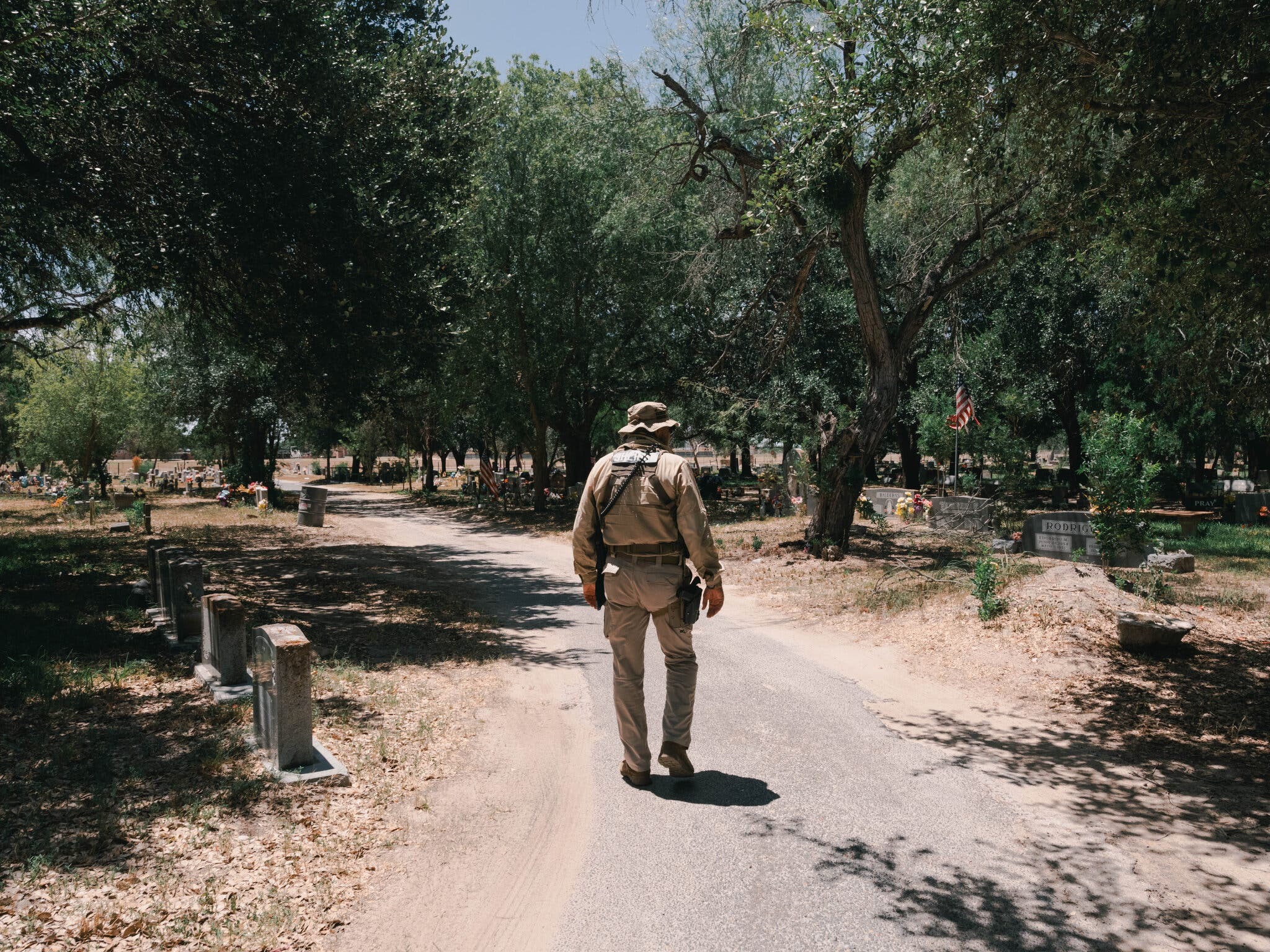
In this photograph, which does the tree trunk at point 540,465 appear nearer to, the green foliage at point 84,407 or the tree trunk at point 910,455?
the tree trunk at point 910,455

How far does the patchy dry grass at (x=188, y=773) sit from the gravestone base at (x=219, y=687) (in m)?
0.08

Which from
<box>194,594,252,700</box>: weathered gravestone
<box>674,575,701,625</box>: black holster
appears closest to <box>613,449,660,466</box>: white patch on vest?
<box>674,575,701,625</box>: black holster

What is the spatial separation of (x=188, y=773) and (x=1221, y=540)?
2136cm

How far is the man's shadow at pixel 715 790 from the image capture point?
495cm

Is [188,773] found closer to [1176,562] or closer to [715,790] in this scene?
[715,790]

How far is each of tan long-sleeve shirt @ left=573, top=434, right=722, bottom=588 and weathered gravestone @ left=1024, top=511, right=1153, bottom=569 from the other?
454 inches

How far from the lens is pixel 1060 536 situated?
1524 cm

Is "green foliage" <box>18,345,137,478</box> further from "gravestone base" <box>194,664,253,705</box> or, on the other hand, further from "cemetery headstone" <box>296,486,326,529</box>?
"gravestone base" <box>194,664,253,705</box>

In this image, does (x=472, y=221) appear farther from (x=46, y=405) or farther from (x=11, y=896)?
(x=46, y=405)

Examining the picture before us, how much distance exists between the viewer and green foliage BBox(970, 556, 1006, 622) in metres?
9.28

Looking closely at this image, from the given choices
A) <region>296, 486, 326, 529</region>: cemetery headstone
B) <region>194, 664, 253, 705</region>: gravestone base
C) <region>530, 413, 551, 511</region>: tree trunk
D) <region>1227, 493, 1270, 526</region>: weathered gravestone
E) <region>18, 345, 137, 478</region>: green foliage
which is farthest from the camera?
<region>18, 345, 137, 478</region>: green foliage

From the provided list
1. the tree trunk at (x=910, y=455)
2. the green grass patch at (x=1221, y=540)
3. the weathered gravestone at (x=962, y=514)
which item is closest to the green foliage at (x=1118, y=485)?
the green grass patch at (x=1221, y=540)

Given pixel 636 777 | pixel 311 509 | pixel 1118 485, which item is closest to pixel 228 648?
pixel 636 777

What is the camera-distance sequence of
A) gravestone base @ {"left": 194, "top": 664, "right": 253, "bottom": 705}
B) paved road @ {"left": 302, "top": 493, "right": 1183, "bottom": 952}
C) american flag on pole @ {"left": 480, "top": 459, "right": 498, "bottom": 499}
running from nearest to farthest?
paved road @ {"left": 302, "top": 493, "right": 1183, "bottom": 952}
gravestone base @ {"left": 194, "top": 664, "right": 253, "bottom": 705}
american flag on pole @ {"left": 480, "top": 459, "right": 498, "bottom": 499}
